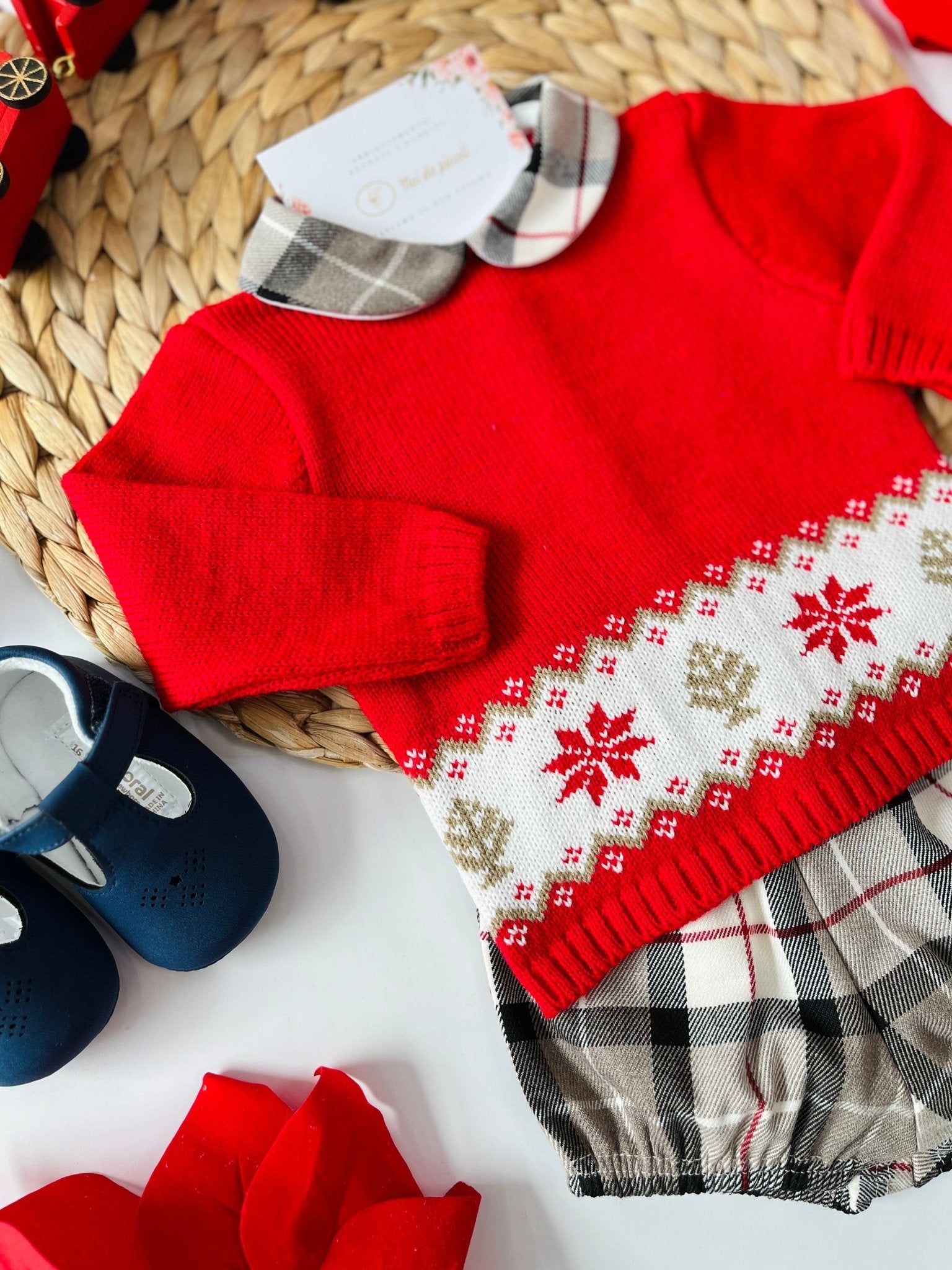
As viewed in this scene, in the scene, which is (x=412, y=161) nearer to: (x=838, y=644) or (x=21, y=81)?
(x=21, y=81)

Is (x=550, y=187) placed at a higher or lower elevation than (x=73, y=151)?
lower

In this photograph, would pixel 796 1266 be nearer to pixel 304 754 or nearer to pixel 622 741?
pixel 622 741

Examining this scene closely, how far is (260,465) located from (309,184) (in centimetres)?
32

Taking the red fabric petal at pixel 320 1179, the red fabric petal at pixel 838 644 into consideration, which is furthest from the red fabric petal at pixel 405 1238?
the red fabric petal at pixel 838 644

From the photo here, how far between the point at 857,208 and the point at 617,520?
1.41 feet

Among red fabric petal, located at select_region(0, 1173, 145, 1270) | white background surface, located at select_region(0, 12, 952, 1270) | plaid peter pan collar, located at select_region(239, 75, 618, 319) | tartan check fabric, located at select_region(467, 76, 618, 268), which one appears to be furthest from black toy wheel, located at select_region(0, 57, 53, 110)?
red fabric petal, located at select_region(0, 1173, 145, 1270)

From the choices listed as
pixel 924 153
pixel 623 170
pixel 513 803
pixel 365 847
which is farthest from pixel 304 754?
pixel 924 153

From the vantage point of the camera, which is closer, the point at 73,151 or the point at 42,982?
the point at 42,982

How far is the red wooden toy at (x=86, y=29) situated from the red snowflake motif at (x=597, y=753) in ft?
2.92

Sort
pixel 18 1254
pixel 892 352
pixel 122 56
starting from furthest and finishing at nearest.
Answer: pixel 122 56
pixel 892 352
pixel 18 1254

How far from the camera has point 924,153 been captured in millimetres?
1072

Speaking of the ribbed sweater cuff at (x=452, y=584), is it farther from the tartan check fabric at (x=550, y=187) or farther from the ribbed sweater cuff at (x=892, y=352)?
the ribbed sweater cuff at (x=892, y=352)

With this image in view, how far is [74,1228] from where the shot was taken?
98 centimetres

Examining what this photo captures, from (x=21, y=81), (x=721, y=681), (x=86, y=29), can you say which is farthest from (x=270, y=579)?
(x=86, y=29)
